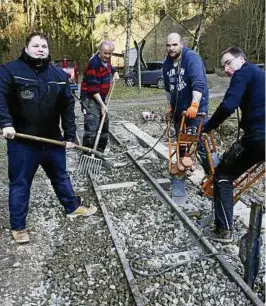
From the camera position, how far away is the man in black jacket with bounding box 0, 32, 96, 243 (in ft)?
13.3

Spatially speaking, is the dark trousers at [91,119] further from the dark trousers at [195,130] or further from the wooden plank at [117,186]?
the dark trousers at [195,130]

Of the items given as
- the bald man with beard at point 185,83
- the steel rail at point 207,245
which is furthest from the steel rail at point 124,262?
the bald man with beard at point 185,83

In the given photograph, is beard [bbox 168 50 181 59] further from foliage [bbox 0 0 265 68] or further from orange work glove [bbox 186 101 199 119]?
foliage [bbox 0 0 265 68]

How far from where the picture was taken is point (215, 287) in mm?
3568

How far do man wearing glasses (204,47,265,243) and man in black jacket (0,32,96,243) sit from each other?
63.8 inches

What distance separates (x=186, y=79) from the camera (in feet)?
17.2

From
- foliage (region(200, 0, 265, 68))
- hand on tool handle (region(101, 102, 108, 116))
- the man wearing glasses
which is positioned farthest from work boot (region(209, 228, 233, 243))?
foliage (region(200, 0, 265, 68))

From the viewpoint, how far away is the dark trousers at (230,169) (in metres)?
3.82

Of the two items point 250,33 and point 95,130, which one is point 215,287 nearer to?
point 95,130

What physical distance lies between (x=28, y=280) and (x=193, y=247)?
168cm

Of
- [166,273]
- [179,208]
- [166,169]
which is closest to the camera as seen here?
[166,273]

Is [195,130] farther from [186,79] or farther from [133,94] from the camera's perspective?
[133,94]

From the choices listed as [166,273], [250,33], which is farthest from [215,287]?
[250,33]

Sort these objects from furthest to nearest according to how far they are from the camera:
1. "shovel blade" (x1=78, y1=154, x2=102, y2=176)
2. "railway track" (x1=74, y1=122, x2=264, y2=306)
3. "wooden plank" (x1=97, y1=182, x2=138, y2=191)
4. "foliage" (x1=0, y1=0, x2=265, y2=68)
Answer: "foliage" (x1=0, y1=0, x2=265, y2=68) → "shovel blade" (x1=78, y1=154, x2=102, y2=176) → "wooden plank" (x1=97, y1=182, x2=138, y2=191) → "railway track" (x1=74, y1=122, x2=264, y2=306)
